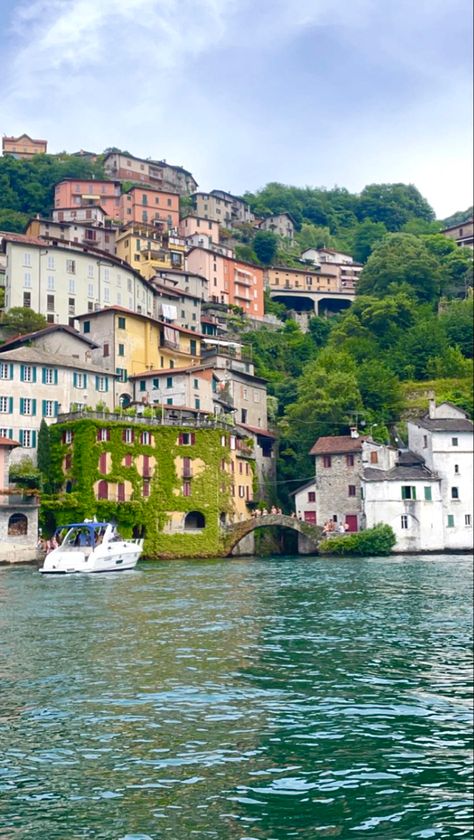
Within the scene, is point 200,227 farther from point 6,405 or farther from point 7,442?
point 7,442

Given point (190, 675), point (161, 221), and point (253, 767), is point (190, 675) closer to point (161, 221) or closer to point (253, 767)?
point (253, 767)

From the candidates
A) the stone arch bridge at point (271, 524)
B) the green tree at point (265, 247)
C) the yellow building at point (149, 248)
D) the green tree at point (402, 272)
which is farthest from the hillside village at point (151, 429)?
the green tree at point (265, 247)

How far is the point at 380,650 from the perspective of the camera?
70.6ft

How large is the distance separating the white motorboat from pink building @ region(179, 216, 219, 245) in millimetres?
67172

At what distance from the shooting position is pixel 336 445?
65.8m

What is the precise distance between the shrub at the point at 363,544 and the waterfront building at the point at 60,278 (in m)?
22.3

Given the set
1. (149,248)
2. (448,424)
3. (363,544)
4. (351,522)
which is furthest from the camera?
(149,248)

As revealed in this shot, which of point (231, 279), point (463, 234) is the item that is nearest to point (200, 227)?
point (231, 279)

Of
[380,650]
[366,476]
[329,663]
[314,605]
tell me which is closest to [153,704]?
[329,663]

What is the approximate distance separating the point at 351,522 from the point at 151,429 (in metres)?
17.5

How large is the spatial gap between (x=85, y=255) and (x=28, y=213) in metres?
14.0

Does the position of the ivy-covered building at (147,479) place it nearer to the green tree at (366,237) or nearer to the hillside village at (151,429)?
the hillside village at (151,429)

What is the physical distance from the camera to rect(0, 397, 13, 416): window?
55756 mm

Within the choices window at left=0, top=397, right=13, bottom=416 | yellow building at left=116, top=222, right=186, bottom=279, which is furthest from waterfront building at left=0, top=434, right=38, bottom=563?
yellow building at left=116, top=222, right=186, bottom=279
